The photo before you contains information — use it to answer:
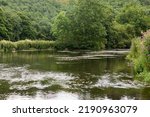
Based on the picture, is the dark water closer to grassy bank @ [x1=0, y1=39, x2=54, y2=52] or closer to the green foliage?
grassy bank @ [x1=0, y1=39, x2=54, y2=52]

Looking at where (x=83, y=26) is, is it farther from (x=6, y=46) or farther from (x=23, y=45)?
(x=6, y=46)

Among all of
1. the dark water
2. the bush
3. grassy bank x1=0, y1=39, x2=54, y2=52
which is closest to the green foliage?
grassy bank x1=0, y1=39, x2=54, y2=52

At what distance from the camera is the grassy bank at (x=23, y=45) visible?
81.8 metres

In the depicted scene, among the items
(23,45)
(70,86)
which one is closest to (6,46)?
(23,45)

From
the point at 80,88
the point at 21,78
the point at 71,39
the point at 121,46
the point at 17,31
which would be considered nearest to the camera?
the point at 80,88

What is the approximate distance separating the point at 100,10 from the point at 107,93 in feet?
230

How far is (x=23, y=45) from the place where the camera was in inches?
3445

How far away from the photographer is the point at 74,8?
294 feet

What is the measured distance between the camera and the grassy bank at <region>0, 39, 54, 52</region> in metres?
81.8

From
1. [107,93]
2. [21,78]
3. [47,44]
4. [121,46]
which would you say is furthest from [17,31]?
[107,93]

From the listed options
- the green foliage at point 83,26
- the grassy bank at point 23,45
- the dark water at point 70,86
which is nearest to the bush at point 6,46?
the grassy bank at point 23,45

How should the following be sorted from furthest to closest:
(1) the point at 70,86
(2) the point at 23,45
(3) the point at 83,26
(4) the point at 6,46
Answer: (3) the point at 83,26 → (2) the point at 23,45 → (4) the point at 6,46 → (1) the point at 70,86

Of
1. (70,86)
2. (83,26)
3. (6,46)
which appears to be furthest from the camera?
(83,26)

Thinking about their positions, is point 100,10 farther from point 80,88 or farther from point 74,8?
point 80,88
